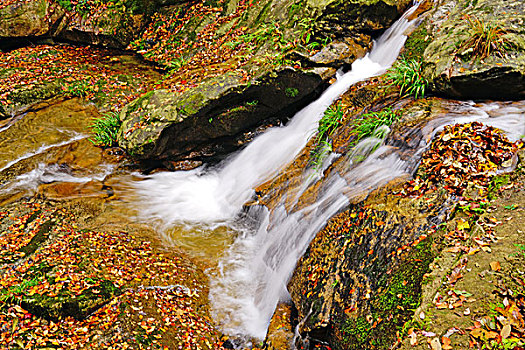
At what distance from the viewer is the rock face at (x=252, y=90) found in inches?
297

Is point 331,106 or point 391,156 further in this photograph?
point 331,106

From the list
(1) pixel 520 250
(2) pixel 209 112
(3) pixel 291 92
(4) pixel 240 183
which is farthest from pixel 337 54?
(1) pixel 520 250

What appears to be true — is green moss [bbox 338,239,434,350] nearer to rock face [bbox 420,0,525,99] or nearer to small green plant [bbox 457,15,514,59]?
rock face [bbox 420,0,525,99]

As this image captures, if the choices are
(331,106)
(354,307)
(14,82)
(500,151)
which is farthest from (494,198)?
(14,82)

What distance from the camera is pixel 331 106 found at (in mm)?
7133

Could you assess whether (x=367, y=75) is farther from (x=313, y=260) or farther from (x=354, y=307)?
(x=354, y=307)

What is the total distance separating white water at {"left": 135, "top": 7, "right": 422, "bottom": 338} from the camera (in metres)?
5.37

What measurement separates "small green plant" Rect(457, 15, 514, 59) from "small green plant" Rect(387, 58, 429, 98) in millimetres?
701

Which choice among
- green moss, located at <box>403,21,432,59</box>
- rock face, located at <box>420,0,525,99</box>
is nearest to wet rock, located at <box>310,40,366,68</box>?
green moss, located at <box>403,21,432,59</box>

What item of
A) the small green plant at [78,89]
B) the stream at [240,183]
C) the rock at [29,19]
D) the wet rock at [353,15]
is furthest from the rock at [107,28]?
the wet rock at [353,15]

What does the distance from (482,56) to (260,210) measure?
4.44 m

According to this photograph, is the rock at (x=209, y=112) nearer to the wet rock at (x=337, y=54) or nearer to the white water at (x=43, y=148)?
the wet rock at (x=337, y=54)

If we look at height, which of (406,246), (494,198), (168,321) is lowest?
(168,321)

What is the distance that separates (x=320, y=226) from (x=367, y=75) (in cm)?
389
